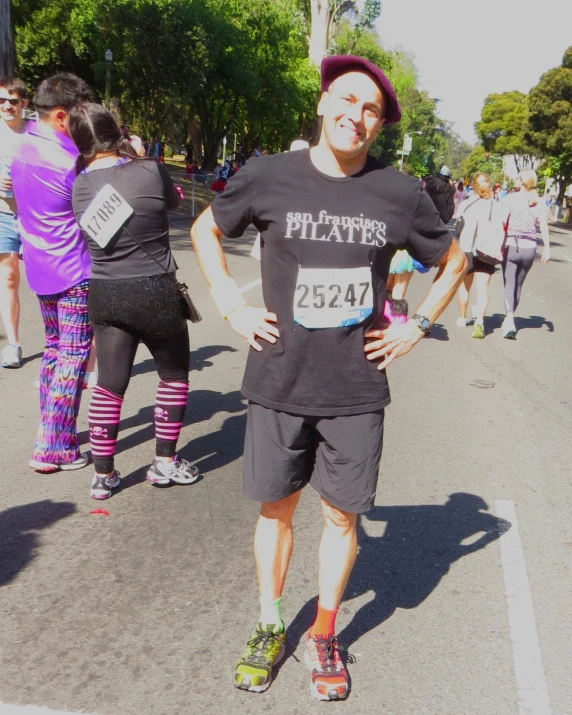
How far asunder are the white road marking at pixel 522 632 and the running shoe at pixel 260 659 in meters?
0.86

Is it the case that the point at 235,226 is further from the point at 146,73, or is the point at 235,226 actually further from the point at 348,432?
the point at 146,73

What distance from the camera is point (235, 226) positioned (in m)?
2.67

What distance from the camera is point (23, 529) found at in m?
3.88

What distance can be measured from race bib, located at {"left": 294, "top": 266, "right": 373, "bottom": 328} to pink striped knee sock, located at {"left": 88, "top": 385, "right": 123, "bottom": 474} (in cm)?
190

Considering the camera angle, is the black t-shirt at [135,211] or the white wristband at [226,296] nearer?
the white wristband at [226,296]

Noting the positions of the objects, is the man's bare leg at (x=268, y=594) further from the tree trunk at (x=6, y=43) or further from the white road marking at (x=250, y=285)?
the tree trunk at (x=6, y=43)

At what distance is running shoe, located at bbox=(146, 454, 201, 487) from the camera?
4477 mm

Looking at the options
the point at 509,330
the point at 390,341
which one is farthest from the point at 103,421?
the point at 509,330

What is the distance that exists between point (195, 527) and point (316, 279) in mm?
1893

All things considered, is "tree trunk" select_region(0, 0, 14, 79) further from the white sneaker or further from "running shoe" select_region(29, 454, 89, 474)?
"running shoe" select_region(29, 454, 89, 474)

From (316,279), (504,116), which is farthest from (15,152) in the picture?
(504,116)

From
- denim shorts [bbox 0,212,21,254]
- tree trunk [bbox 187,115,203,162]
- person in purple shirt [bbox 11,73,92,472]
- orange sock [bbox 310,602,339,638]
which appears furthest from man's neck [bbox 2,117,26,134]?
tree trunk [bbox 187,115,203,162]

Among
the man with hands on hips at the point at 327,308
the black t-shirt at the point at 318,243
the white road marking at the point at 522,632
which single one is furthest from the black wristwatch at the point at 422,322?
the white road marking at the point at 522,632

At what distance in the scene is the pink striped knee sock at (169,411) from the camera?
14.3 feet
